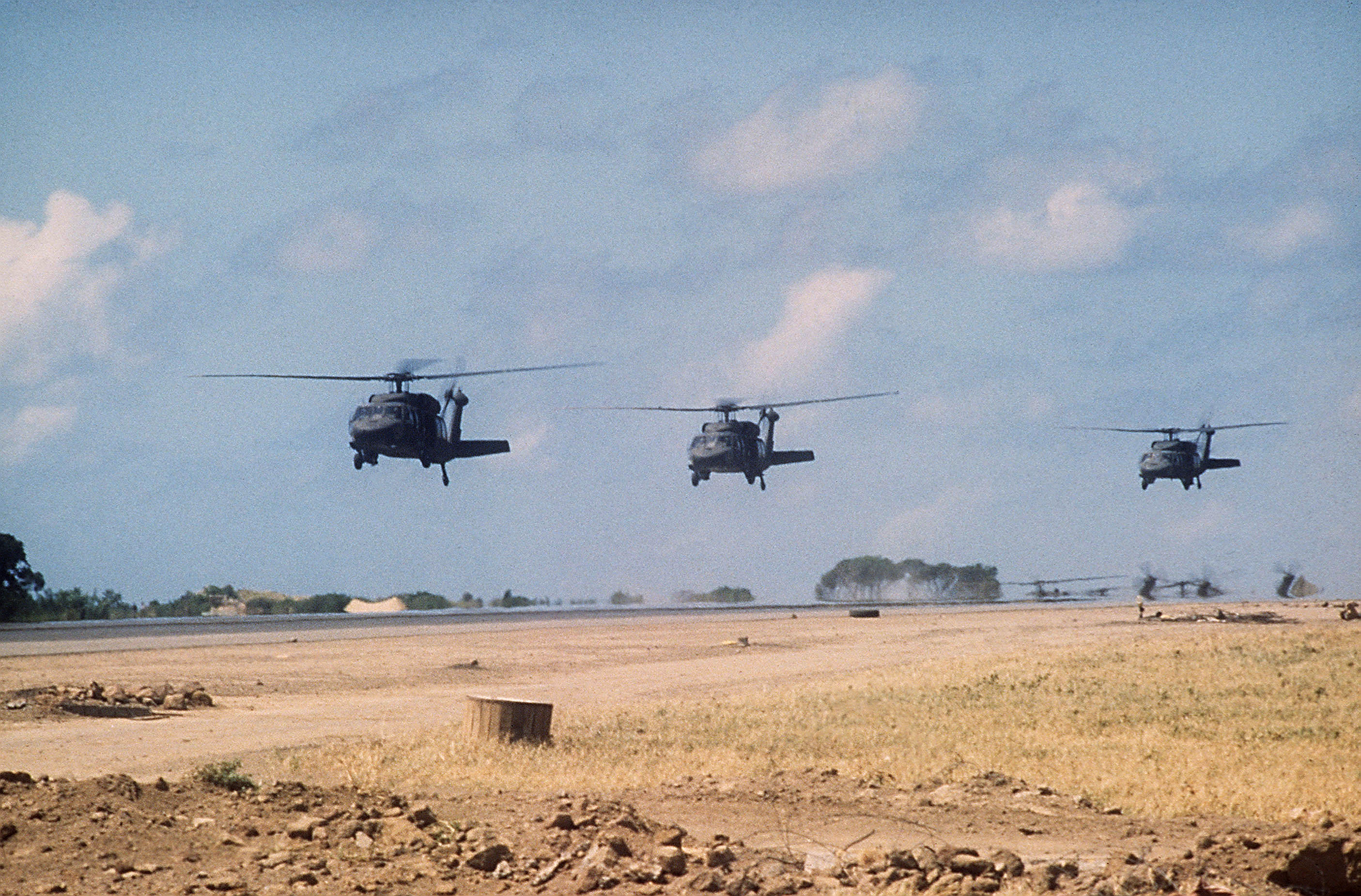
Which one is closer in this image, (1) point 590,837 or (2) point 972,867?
(2) point 972,867

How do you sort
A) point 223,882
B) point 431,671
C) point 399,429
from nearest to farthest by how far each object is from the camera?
point 223,882 → point 431,671 → point 399,429

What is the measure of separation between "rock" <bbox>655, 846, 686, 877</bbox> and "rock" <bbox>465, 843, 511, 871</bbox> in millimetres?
1181

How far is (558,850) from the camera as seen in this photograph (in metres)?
10.9

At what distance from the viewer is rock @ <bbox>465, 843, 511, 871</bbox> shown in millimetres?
10531

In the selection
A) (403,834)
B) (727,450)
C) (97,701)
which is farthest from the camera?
(727,450)

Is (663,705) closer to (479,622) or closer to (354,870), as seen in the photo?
(354,870)

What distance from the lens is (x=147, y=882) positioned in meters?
9.85

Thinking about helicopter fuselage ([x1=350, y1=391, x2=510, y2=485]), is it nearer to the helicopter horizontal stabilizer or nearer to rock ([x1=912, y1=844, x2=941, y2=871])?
the helicopter horizontal stabilizer

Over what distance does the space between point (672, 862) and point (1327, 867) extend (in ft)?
15.6

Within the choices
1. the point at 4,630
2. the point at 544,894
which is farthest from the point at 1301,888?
the point at 4,630

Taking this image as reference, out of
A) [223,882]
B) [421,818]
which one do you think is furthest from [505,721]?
[223,882]

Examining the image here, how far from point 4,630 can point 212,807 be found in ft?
158

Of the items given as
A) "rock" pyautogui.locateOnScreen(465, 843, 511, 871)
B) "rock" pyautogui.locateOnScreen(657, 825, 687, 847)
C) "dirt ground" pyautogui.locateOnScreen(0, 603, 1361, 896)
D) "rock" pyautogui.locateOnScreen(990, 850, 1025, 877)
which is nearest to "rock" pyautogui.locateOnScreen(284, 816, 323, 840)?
"dirt ground" pyautogui.locateOnScreen(0, 603, 1361, 896)

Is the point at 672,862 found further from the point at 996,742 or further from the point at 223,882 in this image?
the point at 996,742
